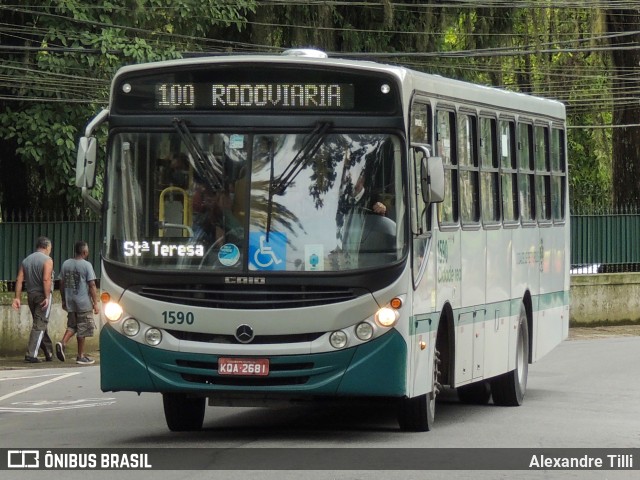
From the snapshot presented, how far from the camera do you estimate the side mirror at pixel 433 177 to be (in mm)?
12531

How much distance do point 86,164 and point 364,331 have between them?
241cm

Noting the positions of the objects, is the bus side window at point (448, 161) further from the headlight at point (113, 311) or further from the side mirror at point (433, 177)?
the headlight at point (113, 311)

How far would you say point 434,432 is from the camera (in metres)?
13.5

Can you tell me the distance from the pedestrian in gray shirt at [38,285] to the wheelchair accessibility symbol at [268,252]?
11959 millimetres

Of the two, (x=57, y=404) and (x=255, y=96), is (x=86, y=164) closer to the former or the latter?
(x=255, y=96)

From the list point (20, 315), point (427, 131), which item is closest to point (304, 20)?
point (20, 315)

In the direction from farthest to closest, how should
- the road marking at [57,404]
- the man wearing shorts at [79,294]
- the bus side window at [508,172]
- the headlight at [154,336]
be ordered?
the man wearing shorts at [79,294], the road marking at [57,404], the bus side window at [508,172], the headlight at [154,336]

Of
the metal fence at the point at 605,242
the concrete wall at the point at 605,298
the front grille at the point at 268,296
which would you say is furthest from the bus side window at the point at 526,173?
the metal fence at the point at 605,242

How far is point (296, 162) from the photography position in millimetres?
12375

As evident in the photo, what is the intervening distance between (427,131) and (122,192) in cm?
246

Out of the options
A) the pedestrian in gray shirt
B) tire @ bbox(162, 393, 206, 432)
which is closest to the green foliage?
the pedestrian in gray shirt

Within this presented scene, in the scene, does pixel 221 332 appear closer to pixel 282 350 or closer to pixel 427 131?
pixel 282 350

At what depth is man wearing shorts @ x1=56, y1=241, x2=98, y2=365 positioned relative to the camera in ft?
77.5

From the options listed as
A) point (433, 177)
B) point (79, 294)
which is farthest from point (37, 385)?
point (433, 177)
